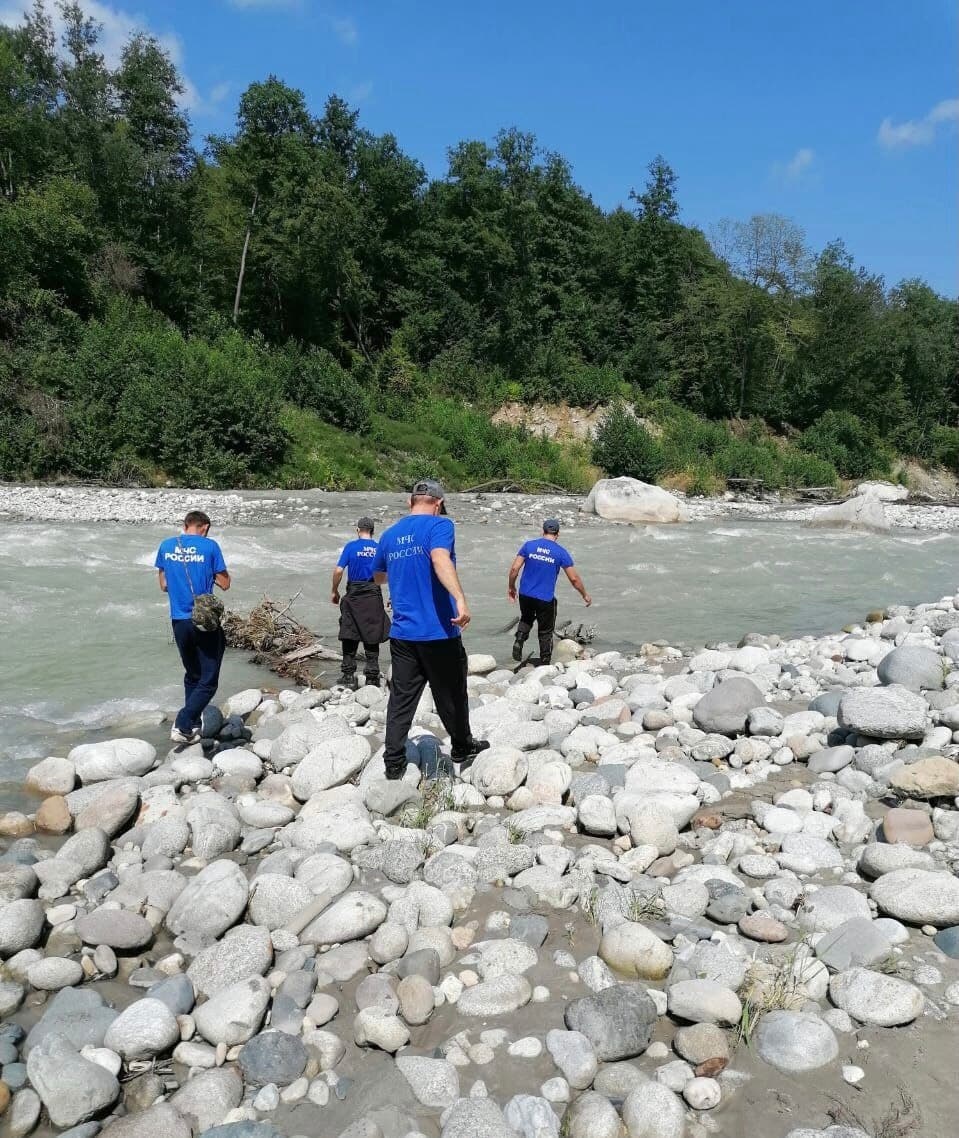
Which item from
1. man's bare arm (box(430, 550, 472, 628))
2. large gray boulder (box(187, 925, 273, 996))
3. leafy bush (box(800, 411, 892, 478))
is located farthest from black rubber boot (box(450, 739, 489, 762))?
leafy bush (box(800, 411, 892, 478))

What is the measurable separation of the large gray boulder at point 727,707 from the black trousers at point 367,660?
10.9 ft

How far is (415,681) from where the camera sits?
5508mm

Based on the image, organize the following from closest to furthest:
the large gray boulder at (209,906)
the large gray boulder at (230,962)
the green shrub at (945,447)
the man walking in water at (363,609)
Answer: the large gray boulder at (230,962) < the large gray boulder at (209,906) < the man walking in water at (363,609) < the green shrub at (945,447)

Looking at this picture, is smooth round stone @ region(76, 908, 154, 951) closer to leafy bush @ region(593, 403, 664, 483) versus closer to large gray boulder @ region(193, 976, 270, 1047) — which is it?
large gray boulder @ region(193, 976, 270, 1047)

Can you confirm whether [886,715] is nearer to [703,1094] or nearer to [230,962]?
[703,1094]

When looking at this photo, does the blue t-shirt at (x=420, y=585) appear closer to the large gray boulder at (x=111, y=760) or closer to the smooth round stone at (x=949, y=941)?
the large gray boulder at (x=111, y=760)

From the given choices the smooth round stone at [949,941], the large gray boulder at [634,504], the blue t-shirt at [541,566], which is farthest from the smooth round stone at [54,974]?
the large gray boulder at [634,504]

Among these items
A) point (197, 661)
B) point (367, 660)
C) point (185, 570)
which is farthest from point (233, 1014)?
point (367, 660)

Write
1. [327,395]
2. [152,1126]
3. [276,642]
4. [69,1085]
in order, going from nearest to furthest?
[152,1126], [69,1085], [276,642], [327,395]

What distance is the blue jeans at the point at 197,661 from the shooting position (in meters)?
6.50

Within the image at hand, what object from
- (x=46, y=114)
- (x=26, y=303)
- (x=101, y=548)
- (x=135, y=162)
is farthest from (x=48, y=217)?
(x=101, y=548)

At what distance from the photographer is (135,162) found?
127 feet

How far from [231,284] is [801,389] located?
36703 millimetres

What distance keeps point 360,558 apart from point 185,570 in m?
2.31
